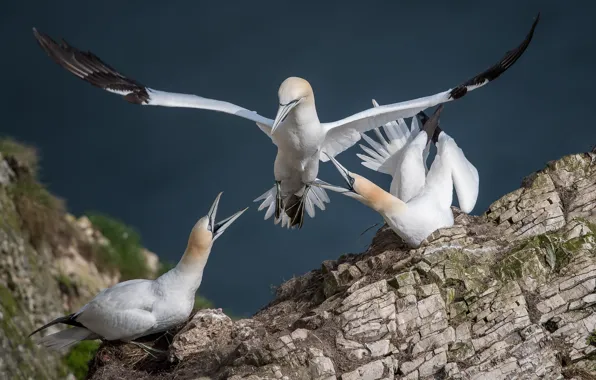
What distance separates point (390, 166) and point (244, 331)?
3791mm

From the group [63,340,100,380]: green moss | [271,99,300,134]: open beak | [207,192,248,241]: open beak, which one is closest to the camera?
[207,192,248,241]: open beak

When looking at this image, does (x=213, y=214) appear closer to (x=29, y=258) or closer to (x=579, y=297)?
(x=579, y=297)

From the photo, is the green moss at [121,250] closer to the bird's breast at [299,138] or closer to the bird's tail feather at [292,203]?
the bird's tail feather at [292,203]

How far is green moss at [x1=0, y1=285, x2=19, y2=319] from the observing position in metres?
16.4

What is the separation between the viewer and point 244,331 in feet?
35.0

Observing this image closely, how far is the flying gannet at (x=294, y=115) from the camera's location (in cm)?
1209

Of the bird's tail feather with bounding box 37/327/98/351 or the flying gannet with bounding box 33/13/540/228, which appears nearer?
the bird's tail feather with bounding box 37/327/98/351

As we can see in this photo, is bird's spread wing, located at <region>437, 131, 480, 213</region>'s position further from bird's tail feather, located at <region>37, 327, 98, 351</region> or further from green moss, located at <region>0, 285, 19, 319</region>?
green moss, located at <region>0, 285, 19, 319</region>

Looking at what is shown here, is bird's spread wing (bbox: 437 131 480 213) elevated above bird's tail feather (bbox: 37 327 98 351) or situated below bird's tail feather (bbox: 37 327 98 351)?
above

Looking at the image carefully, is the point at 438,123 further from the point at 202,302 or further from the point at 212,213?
the point at 202,302

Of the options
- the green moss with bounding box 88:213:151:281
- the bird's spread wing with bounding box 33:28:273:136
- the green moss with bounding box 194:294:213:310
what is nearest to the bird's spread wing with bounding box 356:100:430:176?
the bird's spread wing with bounding box 33:28:273:136

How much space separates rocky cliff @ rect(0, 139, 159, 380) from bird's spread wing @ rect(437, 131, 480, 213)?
764 cm

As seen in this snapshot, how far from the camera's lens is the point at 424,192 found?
12031 millimetres

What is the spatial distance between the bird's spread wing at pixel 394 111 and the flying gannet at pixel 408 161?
Result: 39 centimetres
